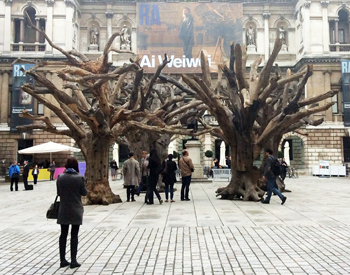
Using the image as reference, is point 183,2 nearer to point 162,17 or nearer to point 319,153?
point 162,17

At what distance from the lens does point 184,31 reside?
4181 centimetres

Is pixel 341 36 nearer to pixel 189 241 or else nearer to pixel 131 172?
pixel 131 172

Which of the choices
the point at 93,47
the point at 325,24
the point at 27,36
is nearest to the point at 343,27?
the point at 325,24

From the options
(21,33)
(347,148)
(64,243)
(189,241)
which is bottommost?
(189,241)

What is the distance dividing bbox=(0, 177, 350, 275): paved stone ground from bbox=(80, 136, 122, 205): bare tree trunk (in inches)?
49.7

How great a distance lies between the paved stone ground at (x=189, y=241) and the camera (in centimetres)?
563

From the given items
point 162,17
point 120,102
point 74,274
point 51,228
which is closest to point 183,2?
point 162,17

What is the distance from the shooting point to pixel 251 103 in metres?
13.4

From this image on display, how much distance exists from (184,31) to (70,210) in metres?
38.4

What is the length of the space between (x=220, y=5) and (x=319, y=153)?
63.9ft

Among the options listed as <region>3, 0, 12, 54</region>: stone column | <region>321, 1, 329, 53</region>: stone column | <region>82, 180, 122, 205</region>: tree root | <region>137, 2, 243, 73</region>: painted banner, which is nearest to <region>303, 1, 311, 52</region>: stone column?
<region>321, 1, 329, 53</region>: stone column

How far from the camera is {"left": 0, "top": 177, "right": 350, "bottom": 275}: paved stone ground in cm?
563

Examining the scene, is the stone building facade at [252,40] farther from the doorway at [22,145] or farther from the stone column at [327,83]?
the doorway at [22,145]

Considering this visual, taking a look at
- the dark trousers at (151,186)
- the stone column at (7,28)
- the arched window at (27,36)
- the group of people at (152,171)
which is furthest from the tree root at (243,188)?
the stone column at (7,28)
